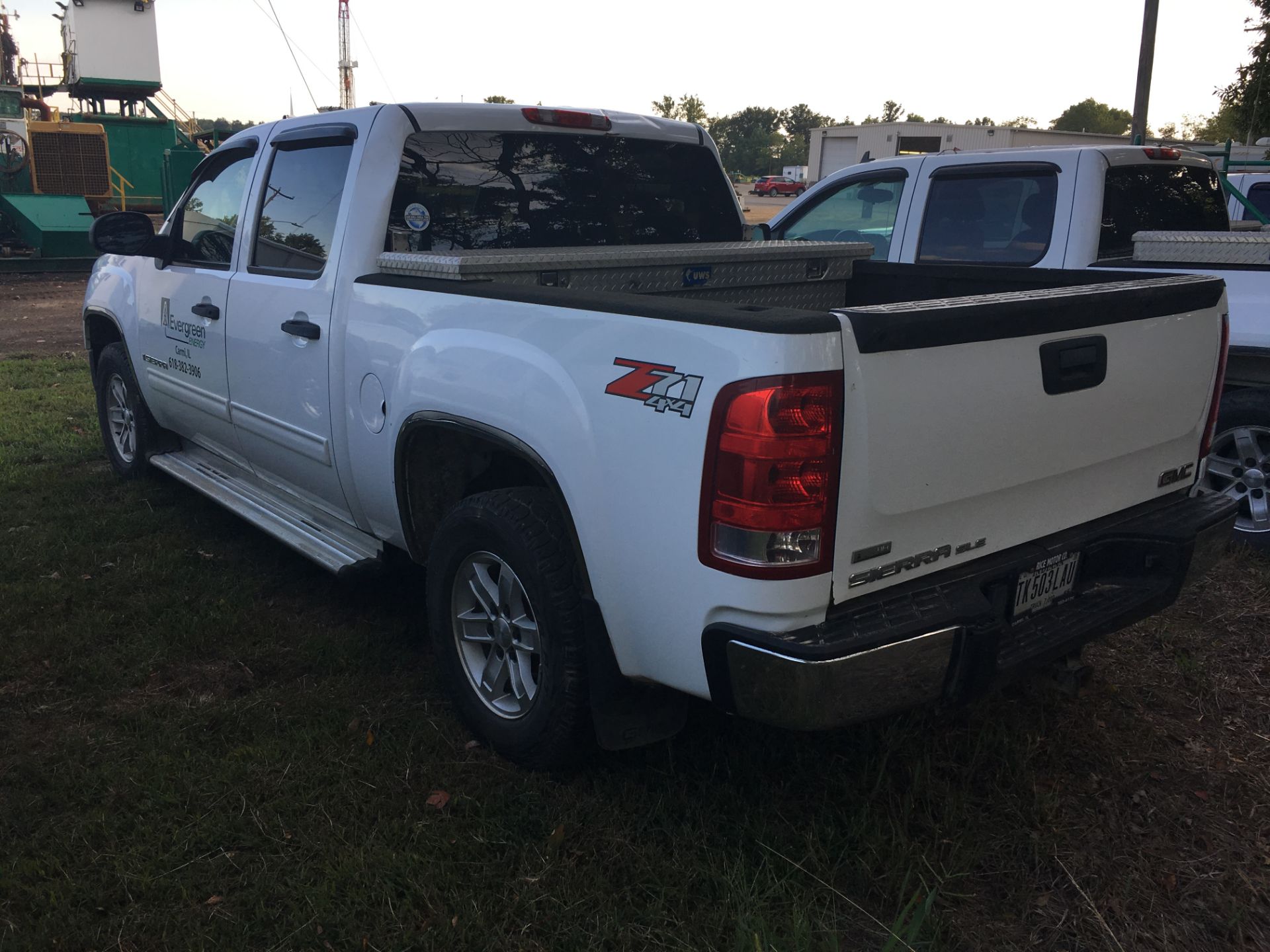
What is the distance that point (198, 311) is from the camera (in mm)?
4664

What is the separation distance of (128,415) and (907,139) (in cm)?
3741

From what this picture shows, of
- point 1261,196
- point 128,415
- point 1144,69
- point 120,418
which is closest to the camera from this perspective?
point 128,415

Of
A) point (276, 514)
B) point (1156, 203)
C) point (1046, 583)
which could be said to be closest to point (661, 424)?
point (1046, 583)

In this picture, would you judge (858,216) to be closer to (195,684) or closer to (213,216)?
(213,216)

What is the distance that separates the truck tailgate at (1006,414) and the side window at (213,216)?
3.34 meters

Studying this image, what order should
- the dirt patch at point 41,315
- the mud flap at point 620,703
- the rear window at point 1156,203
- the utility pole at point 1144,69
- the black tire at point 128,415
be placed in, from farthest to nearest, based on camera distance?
the utility pole at point 1144,69
the dirt patch at point 41,315
the black tire at point 128,415
the rear window at point 1156,203
the mud flap at point 620,703

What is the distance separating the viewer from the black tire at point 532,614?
2.80 metres

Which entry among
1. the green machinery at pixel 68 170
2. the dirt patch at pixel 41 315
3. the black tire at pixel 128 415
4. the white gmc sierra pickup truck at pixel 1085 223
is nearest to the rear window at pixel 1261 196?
the white gmc sierra pickup truck at pixel 1085 223

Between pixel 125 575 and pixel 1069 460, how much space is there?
4.02m

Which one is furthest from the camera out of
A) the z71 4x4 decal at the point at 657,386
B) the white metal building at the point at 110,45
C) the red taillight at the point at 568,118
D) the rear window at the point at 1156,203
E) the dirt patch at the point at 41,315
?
the white metal building at the point at 110,45

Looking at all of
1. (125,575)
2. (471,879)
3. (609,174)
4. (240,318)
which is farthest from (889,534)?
(125,575)

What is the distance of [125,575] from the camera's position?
4.67m

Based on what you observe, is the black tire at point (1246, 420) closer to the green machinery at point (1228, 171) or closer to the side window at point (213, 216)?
the green machinery at point (1228, 171)

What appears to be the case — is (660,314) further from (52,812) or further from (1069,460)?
(52,812)
